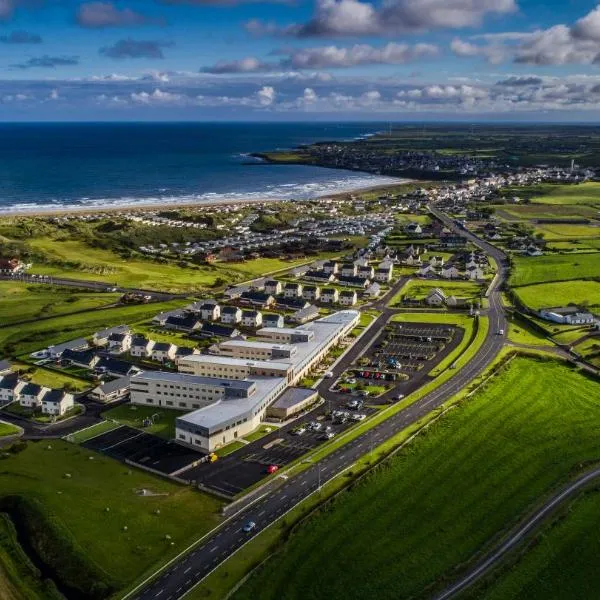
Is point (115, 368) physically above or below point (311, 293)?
below

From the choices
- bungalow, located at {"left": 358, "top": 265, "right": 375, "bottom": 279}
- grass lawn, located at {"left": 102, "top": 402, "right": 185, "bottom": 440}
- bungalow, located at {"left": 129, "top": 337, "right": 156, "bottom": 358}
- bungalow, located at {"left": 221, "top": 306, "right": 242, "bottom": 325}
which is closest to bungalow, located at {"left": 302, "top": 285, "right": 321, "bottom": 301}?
bungalow, located at {"left": 358, "top": 265, "right": 375, "bottom": 279}

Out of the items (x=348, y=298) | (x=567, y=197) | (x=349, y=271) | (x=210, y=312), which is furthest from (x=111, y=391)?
(x=567, y=197)

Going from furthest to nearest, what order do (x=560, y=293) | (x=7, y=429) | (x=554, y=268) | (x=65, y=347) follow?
1. (x=554, y=268)
2. (x=560, y=293)
3. (x=65, y=347)
4. (x=7, y=429)

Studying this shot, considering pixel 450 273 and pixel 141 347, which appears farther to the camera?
pixel 450 273

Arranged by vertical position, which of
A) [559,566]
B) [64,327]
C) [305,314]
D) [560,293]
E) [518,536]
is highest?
[64,327]

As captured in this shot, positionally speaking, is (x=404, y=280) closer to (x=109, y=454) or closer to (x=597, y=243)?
(x=597, y=243)

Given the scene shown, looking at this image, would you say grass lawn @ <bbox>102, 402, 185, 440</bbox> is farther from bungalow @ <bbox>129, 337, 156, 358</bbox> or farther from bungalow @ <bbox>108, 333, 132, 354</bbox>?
bungalow @ <bbox>108, 333, 132, 354</bbox>

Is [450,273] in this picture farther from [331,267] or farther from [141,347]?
[141,347]
